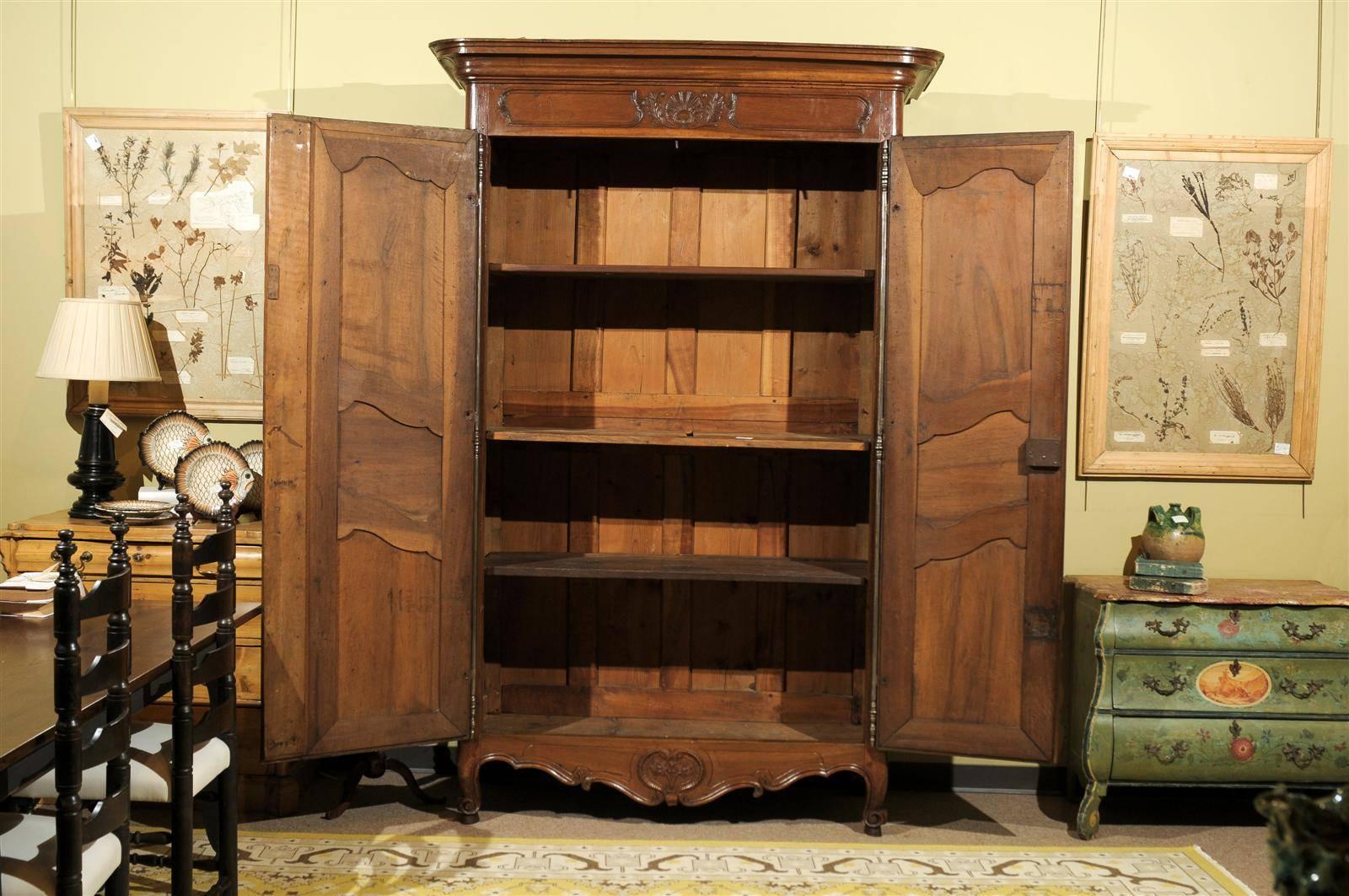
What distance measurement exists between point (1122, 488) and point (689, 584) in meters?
1.44

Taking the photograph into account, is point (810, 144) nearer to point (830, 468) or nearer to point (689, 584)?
point (830, 468)

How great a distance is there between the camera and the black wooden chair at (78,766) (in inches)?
73.5

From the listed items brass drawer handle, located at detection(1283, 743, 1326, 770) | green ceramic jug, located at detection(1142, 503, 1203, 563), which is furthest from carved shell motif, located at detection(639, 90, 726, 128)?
brass drawer handle, located at detection(1283, 743, 1326, 770)

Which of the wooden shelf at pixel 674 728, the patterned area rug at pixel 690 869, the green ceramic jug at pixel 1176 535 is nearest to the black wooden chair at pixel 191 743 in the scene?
the patterned area rug at pixel 690 869

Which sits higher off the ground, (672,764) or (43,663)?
(43,663)

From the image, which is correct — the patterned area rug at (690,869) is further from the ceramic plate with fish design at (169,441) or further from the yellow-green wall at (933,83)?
the ceramic plate with fish design at (169,441)

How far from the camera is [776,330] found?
3770 mm

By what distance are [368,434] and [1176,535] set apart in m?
2.36

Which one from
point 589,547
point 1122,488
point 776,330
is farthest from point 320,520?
point 1122,488

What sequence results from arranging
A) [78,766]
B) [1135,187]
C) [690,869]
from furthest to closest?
[1135,187] < [690,869] < [78,766]

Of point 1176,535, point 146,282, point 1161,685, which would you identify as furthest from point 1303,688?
point 146,282

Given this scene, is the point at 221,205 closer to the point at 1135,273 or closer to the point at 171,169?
the point at 171,169

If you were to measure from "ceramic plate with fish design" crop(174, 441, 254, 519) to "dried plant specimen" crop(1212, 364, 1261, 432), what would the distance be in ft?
9.96

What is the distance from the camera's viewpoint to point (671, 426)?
376 centimetres
